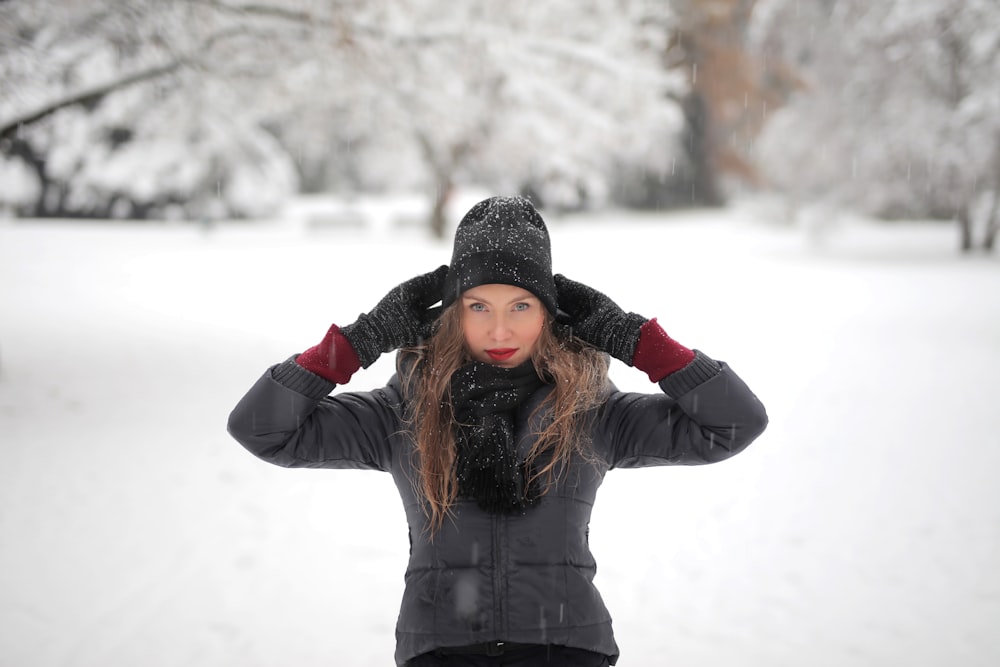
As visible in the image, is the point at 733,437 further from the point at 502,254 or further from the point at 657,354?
the point at 502,254

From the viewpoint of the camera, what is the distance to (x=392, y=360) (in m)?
7.52

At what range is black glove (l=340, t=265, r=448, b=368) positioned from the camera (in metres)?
1.83

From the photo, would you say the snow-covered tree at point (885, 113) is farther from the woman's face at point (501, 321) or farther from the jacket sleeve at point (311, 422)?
the jacket sleeve at point (311, 422)

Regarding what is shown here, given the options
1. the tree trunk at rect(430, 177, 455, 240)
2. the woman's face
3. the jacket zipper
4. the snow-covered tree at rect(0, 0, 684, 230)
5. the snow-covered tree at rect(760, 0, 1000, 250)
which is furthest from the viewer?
the tree trunk at rect(430, 177, 455, 240)

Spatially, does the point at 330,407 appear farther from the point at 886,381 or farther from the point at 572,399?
the point at 886,381

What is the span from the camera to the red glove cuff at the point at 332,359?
5.96 ft

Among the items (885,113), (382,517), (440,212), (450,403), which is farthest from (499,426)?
(440,212)

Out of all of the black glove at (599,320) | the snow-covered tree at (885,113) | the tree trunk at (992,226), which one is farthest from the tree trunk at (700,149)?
the black glove at (599,320)

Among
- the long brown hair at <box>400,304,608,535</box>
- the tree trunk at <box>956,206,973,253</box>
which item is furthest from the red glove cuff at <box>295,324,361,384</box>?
the tree trunk at <box>956,206,973,253</box>

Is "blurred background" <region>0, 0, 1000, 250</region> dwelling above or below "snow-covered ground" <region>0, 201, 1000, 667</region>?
above

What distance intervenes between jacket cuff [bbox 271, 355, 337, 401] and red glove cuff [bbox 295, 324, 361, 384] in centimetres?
1

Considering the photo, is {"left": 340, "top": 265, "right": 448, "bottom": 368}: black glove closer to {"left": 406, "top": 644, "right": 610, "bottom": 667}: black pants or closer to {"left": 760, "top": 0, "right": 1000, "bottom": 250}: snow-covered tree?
{"left": 406, "top": 644, "right": 610, "bottom": 667}: black pants

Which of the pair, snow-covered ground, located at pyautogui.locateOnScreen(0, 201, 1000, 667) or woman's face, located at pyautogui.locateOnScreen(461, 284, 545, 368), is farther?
snow-covered ground, located at pyautogui.locateOnScreen(0, 201, 1000, 667)

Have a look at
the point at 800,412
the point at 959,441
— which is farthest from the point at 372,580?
the point at 959,441
